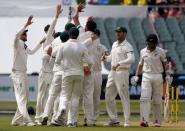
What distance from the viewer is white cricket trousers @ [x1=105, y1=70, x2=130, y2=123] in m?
28.5

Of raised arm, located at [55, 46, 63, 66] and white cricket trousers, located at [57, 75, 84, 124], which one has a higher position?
raised arm, located at [55, 46, 63, 66]

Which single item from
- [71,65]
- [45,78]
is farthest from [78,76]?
[45,78]

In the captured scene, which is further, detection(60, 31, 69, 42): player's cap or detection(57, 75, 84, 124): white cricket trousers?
detection(60, 31, 69, 42): player's cap

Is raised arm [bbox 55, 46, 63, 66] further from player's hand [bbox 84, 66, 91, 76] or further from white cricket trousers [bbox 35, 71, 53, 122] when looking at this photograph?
white cricket trousers [bbox 35, 71, 53, 122]

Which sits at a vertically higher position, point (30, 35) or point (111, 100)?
point (30, 35)

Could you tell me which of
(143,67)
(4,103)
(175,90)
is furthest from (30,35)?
(143,67)

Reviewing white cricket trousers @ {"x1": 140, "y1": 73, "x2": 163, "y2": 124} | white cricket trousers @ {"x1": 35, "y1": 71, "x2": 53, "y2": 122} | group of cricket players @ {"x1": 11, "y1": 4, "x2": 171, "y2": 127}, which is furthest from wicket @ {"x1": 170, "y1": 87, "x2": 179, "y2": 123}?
white cricket trousers @ {"x1": 35, "y1": 71, "x2": 53, "y2": 122}

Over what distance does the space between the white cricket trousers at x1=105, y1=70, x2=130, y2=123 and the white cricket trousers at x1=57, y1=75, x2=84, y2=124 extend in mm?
1201

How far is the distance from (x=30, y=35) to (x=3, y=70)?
1.77m

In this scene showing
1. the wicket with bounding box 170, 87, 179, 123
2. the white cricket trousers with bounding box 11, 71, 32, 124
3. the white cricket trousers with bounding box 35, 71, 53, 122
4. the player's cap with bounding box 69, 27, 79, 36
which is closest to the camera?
the player's cap with bounding box 69, 27, 79, 36

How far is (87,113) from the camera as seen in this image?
28406 millimetres

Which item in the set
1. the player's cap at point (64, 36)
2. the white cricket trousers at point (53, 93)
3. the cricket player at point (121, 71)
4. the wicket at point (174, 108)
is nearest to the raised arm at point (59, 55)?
the player's cap at point (64, 36)

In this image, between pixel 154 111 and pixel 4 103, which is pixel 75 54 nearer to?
pixel 154 111

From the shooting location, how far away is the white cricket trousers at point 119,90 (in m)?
28.5
